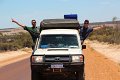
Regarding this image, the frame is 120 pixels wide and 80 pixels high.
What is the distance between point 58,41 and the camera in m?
16.5

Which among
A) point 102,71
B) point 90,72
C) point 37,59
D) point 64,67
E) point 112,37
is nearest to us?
point 64,67

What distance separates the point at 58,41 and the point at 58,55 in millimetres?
1602

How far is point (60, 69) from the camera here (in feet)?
48.9

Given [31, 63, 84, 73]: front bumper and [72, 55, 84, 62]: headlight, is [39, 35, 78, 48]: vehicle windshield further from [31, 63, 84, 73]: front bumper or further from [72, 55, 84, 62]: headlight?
[31, 63, 84, 73]: front bumper

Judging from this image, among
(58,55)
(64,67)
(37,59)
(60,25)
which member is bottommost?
(64,67)

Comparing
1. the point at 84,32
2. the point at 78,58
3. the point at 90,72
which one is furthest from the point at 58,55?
the point at 90,72

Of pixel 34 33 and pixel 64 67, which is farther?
pixel 34 33

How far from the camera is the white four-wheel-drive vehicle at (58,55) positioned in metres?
14.9

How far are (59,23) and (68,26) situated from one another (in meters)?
0.42

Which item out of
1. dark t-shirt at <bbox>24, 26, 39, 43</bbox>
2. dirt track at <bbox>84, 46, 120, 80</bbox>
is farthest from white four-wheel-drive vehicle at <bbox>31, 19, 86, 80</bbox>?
dirt track at <bbox>84, 46, 120, 80</bbox>

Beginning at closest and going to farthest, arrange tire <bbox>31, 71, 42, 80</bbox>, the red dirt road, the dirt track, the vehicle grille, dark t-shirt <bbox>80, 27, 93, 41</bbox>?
the vehicle grille → tire <bbox>31, 71, 42, 80</bbox> → dark t-shirt <bbox>80, 27, 93, 41</bbox> → the dirt track → the red dirt road

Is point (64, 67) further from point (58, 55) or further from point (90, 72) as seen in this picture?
point (90, 72)

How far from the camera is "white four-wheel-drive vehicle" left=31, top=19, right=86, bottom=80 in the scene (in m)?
14.9

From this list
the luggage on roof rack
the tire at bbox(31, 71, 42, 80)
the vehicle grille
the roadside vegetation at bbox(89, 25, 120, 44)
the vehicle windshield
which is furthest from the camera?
the roadside vegetation at bbox(89, 25, 120, 44)
